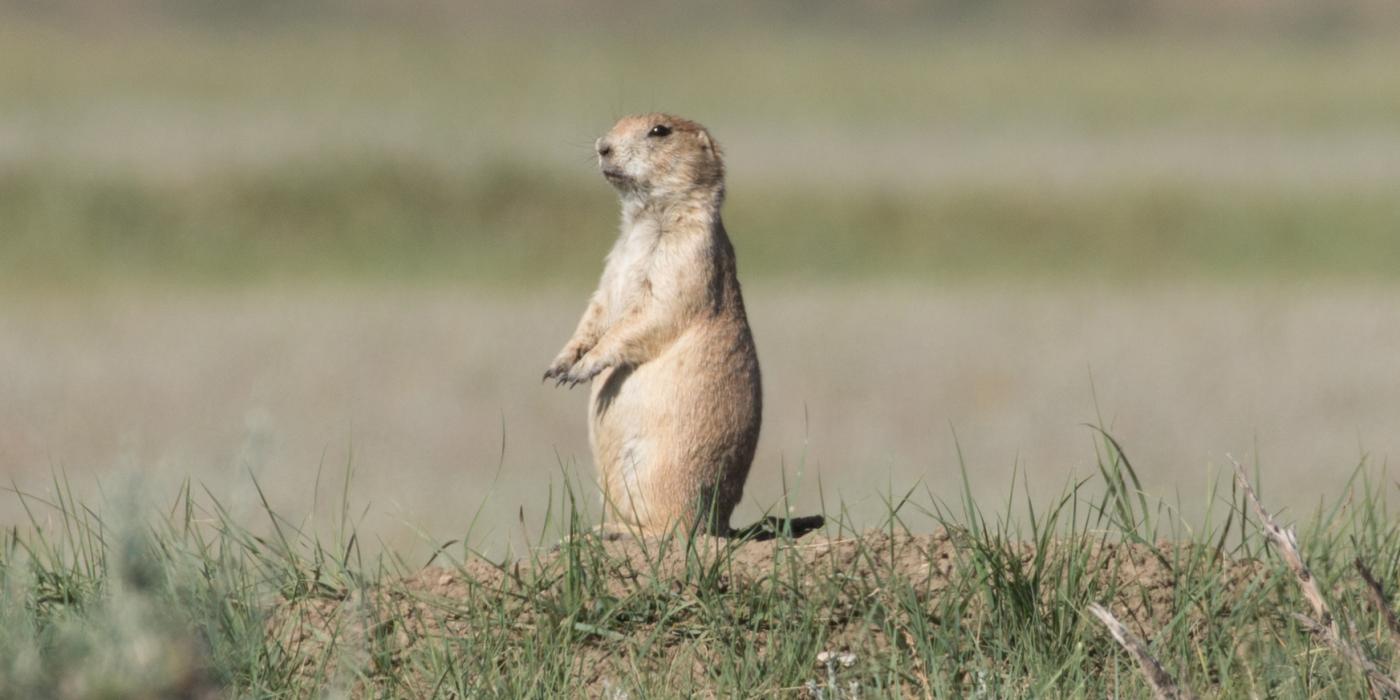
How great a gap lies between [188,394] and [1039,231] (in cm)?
1200

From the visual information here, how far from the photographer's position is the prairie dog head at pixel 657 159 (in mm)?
5152

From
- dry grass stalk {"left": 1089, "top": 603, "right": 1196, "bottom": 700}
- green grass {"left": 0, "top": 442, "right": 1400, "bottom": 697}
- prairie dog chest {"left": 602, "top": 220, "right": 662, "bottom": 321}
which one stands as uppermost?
prairie dog chest {"left": 602, "top": 220, "right": 662, "bottom": 321}

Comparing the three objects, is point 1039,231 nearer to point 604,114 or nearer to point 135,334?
point 604,114

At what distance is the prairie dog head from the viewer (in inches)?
203

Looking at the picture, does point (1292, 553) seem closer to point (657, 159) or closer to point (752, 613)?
point (752, 613)

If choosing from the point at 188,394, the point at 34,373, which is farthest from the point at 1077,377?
the point at 34,373

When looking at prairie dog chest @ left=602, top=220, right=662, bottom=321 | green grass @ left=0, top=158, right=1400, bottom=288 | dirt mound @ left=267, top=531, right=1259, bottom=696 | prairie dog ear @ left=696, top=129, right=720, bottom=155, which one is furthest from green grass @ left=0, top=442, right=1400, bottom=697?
green grass @ left=0, top=158, right=1400, bottom=288

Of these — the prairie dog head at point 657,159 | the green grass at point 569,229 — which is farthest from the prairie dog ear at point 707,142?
the green grass at point 569,229

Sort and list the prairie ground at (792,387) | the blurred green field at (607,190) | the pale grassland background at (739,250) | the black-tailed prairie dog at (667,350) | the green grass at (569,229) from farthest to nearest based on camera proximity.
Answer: the blurred green field at (607,190)
the green grass at (569,229)
the pale grassland background at (739,250)
the prairie ground at (792,387)
the black-tailed prairie dog at (667,350)

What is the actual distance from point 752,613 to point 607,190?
18.8m

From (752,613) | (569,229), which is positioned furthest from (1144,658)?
(569,229)

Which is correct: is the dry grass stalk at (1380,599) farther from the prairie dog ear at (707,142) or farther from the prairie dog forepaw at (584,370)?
the prairie dog ear at (707,142)

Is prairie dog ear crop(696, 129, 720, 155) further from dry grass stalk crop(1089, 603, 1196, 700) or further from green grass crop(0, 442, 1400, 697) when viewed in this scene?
dry grass stalk crop(1089, 603, 1196, 700)

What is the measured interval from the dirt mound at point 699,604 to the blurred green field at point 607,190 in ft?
52.9
